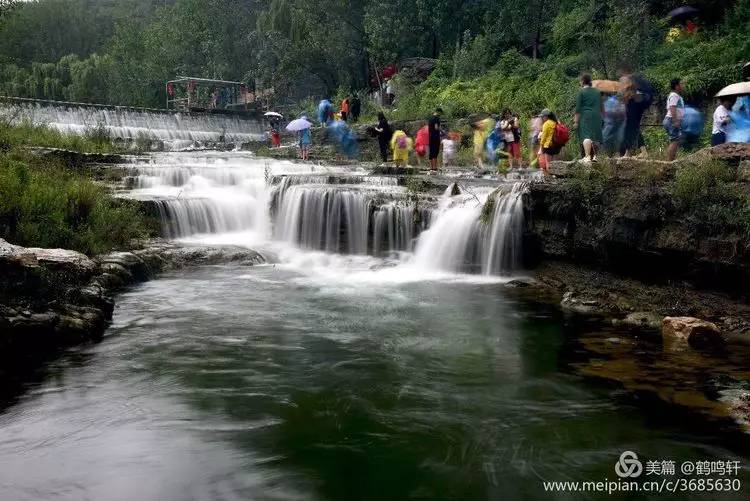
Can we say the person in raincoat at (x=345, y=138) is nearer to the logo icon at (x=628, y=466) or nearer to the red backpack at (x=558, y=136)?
the red backpack at (x=558, y=136)

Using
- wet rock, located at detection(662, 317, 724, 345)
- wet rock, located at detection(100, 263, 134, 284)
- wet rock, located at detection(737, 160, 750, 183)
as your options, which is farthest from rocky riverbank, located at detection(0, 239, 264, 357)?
wet rock, located at detection(737, 160, 750, 183)

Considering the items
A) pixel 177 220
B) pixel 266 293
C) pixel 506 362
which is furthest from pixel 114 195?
pixel 506 362

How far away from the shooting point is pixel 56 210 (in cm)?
1118

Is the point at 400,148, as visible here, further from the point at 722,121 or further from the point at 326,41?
the point at 326,41

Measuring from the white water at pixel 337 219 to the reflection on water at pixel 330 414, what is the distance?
3.00m

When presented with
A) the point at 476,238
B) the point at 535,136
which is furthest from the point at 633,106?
the point at 535,136

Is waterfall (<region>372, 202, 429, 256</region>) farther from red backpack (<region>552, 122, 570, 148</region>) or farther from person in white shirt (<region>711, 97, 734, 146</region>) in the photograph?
person in white shirt (<region>711, 97, 734, 146</region>)

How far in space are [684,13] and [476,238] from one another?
1674 cm

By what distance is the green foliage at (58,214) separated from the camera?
33.8ft

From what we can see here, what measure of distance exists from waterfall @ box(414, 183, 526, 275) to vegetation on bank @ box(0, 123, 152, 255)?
6.22 meters

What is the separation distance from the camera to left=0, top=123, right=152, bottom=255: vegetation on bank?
10.4 meters

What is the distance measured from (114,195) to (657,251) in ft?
38.8

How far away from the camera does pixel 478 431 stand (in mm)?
5555

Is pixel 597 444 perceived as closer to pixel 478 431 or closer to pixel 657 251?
pixel 478 431
